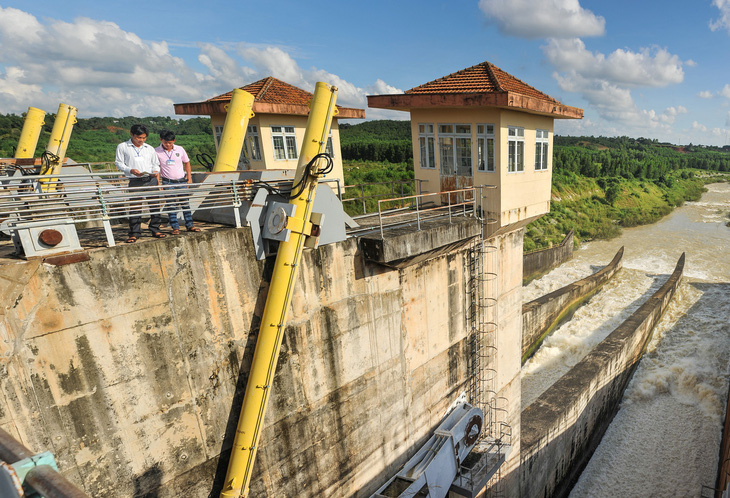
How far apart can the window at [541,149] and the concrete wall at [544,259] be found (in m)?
18.2

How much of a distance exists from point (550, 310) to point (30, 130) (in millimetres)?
26054

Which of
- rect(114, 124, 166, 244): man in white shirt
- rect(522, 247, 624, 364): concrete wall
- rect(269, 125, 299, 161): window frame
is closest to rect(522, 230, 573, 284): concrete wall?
rect(522, 247, 624, 364): concrete wall

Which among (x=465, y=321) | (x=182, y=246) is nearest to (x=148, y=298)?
(x=182, y=246)

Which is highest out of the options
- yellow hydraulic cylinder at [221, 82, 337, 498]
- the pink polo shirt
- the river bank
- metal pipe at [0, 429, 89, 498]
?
the pink polo shirt

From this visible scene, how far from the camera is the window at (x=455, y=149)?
31.5 feet

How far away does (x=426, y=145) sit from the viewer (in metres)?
10.5

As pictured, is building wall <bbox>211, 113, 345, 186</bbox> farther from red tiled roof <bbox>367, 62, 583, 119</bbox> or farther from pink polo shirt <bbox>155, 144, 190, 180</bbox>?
pink polo shirt <bbox>155, 144, 190, 180</bbox>

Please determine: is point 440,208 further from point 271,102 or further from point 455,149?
point 271,102

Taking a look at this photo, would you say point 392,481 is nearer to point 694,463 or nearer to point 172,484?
point 172,484

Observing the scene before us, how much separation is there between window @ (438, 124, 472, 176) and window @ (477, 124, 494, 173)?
29cm

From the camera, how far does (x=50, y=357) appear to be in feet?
14.5

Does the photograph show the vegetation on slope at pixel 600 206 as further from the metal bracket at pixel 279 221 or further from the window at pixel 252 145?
the metal bracket at pixel 279 221

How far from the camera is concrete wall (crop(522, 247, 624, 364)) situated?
21.6 meters

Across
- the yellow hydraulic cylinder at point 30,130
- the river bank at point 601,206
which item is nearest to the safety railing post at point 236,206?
the yellow hydraulic cylinder at point 30,130
